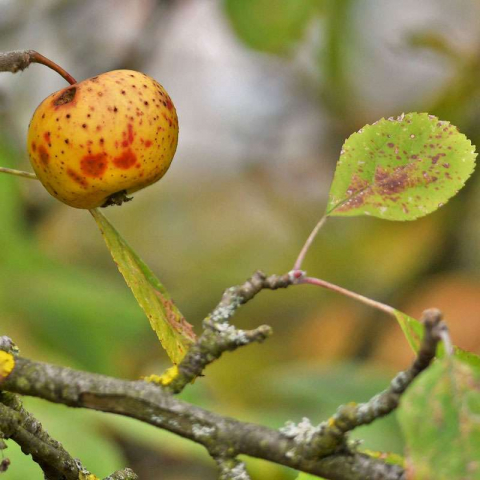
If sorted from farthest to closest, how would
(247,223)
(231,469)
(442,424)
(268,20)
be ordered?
(247,223), (268,20), (231,469), (442,424)

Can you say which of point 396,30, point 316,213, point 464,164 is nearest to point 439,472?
point 464,164

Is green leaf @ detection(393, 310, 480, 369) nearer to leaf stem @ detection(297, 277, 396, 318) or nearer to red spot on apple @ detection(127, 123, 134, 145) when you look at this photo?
leaf stem @ detection(297, 277, 396, 318)

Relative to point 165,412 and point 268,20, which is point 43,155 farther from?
point 268,20

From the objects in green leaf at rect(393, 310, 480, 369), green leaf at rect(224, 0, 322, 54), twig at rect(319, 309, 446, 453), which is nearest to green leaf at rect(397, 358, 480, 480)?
twig at rect(319, 309, 446, 453)

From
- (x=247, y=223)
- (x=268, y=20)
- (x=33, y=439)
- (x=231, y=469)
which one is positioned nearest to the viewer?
(x=231, y=469)

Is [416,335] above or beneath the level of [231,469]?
above

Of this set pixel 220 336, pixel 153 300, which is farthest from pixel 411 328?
pixel 153 300

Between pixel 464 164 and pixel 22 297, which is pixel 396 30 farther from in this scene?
pixel 464 164
